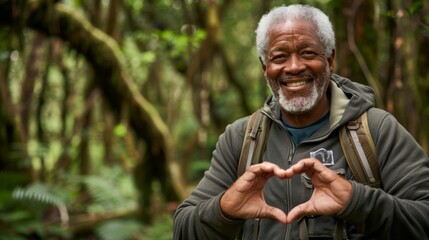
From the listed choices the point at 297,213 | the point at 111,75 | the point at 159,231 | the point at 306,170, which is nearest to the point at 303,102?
the point at 306,170

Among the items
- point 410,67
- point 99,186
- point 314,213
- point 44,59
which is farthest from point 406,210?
point 44,59

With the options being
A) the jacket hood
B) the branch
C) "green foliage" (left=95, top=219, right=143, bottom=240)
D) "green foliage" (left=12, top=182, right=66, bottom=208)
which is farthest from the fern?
the jacket hood

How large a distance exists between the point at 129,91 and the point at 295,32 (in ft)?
15.3

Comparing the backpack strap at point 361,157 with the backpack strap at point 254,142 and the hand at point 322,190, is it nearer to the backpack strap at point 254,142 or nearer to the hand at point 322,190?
the hand at point 322,190

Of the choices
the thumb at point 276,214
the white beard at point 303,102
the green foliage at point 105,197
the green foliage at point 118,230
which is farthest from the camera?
the green foliage at point 105,197

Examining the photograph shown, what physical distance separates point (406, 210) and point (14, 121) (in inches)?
256

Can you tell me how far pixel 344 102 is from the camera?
10.2ft

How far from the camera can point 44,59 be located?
1074cm

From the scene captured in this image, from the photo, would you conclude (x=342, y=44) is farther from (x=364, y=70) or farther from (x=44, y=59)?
(x=44, y=59)

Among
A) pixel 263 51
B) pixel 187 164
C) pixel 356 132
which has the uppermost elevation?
pixel 263 51

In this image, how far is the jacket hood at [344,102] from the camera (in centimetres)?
301

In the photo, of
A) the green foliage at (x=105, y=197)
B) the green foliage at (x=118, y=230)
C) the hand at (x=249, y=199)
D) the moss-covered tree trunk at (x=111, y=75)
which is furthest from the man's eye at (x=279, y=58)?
the green foliage at (x=105, y=197)

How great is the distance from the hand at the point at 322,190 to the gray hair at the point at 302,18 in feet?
2.38

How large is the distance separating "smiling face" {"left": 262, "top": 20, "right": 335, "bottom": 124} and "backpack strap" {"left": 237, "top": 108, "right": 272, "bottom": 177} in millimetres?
147
